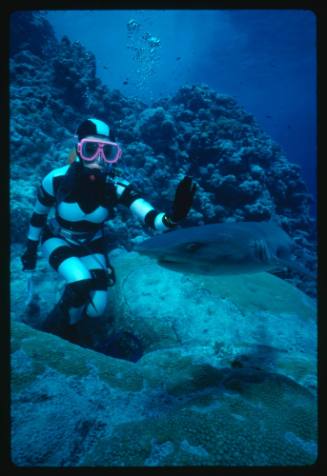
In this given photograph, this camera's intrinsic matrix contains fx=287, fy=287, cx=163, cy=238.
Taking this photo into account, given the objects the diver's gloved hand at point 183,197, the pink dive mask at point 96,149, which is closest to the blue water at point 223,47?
the pink dive mask at point 96,149

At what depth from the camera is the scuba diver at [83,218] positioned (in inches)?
162

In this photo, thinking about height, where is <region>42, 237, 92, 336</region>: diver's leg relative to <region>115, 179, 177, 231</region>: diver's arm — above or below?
below

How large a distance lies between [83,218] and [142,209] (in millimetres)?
993

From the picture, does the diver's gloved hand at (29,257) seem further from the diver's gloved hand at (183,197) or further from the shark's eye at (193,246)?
the shark's eye at (193,246)

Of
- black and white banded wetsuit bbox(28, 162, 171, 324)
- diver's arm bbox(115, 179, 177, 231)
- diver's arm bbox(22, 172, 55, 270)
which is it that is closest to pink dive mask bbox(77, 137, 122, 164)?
black and white banded wetsuit bbox(28, 162, 171, 324)

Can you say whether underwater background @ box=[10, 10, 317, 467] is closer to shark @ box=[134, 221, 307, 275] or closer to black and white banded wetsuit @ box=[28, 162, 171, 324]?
black and white banded wetsuit @ box=[28, 162, 171, 324]

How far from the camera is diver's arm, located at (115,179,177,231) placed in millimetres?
3525

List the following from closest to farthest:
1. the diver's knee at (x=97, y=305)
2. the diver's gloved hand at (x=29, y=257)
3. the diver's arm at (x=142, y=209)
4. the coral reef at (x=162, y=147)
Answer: the diver's arm at (x=142, y=209) < the diver's knee at (x=97, y=305) < the diver's gloved hand at (x=29, y=257) < the coral reef at (x=162, y=147)

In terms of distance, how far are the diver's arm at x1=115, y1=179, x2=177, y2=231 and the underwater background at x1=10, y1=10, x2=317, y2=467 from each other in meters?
0.63

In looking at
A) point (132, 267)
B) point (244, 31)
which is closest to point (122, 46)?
point (244, 31)

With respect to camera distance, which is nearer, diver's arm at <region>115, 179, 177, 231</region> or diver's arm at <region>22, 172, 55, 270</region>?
diver's arm at <region>115, 179, 177, 231</region>

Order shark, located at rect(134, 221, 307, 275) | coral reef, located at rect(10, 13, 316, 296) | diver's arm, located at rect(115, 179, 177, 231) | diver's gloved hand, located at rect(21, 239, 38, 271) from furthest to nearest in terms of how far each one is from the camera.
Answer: coral reef, located at rect(10, 13, 316, 296) → diver's gloved hand, located at rect(21, 239, 38, 271) → diver's arm, located at rect(115, 179, 177, 231) → shark, located at rect(134, 221, 307, 275)

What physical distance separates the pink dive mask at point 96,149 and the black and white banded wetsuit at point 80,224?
0.64 feet

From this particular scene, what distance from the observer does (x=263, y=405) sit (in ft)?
7.25
